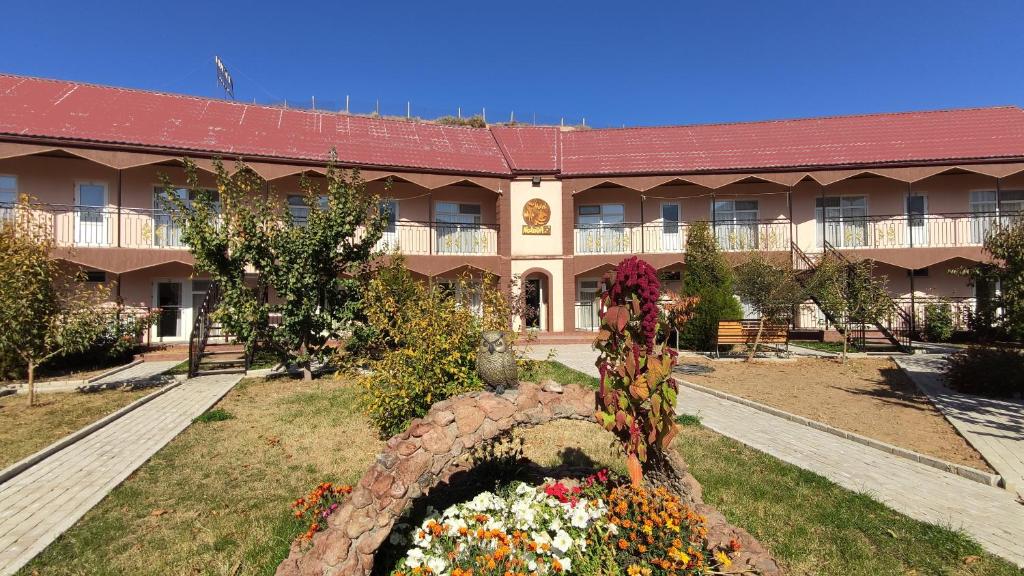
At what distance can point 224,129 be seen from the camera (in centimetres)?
1764

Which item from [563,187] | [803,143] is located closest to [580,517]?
[563,187]

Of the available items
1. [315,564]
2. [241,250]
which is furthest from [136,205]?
[315,564]

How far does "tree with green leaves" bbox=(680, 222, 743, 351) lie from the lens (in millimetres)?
14969

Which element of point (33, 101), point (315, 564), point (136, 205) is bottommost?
point (315, 564)

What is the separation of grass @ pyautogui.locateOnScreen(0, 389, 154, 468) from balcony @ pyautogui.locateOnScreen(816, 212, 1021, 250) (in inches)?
882

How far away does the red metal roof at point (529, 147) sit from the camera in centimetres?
1983

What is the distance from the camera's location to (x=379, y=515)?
2.70 metres

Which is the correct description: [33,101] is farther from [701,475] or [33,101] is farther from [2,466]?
[701,475]

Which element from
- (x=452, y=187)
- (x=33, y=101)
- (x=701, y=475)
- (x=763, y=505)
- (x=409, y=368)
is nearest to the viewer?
(x=763, y=505)

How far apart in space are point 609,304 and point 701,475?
3080 mm

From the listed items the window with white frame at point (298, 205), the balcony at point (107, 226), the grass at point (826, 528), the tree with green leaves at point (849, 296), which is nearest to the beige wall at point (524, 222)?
the balcony at point (107, 226)

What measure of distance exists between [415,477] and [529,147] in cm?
2024

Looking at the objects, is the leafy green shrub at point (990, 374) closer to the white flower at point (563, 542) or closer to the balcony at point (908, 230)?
the white flower at point (563, 542)

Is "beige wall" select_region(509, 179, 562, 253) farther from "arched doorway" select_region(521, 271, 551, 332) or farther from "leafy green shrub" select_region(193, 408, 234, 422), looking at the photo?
"leafy green shrub" select_region(193, 408, 234, 422)
